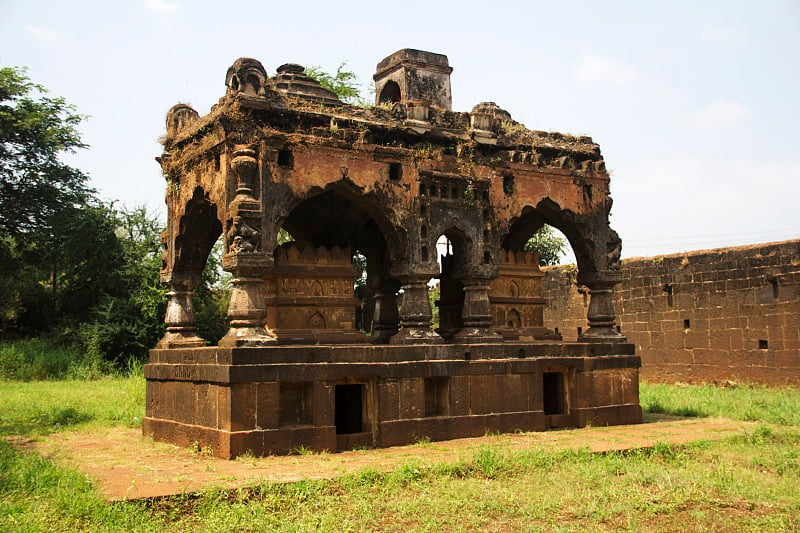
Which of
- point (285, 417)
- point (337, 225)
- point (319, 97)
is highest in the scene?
point (319, 97)

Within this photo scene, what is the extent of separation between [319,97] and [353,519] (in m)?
6.23

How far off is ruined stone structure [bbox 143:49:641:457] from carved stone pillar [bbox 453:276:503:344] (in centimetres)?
2

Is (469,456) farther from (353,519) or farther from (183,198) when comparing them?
(183,198)

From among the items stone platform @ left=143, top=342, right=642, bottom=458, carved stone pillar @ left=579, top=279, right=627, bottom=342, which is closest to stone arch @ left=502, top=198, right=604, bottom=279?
carved stone pillar @ left=579, top=279, right=627, bottom=342

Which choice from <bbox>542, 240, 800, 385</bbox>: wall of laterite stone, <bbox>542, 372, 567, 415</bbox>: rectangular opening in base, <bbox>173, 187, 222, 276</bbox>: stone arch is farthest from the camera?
<bbox>542, 240, 800, 385</bbox>: wall of laterite stone

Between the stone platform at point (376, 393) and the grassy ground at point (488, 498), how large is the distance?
153 cm

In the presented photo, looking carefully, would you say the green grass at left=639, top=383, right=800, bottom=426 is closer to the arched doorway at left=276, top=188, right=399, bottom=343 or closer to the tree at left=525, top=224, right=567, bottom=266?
the arched doorway at left=276, top=188, right=399, bottom=343

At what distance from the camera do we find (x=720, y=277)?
59.1ft

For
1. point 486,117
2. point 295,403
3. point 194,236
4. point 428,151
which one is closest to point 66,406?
point 194,236

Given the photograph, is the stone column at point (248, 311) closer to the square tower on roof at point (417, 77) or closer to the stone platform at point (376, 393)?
the stone platform at point (376, 393)

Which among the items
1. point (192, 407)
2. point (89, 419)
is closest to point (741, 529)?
point (192, 407)

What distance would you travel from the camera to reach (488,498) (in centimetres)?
741

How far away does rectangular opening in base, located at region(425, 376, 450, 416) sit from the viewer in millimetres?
10719

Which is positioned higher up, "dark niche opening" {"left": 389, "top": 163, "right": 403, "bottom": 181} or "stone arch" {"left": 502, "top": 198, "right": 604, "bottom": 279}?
"dark niche opening" {"left": 389, "top": 163, "right": 403, "bottom": 181}
